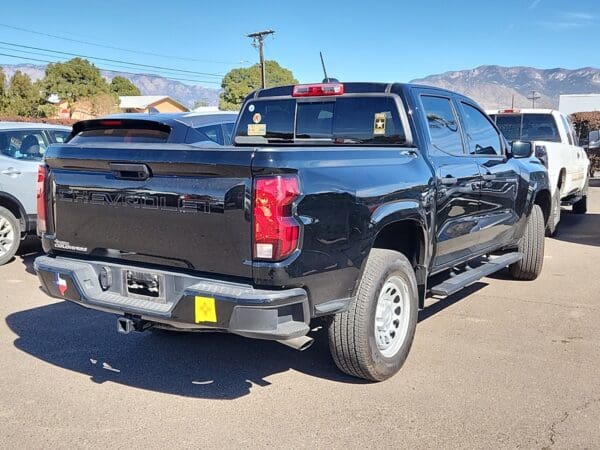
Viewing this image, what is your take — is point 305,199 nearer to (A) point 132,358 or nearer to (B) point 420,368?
(B) point 420,368

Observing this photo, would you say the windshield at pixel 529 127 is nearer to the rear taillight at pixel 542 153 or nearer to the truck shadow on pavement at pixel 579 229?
the rear taillight at pixel 542 153

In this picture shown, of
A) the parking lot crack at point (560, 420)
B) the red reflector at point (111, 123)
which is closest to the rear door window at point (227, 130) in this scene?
the red reflector at point (111, 123)

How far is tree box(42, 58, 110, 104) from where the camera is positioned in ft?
181

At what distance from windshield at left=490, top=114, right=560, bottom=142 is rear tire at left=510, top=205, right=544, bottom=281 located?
3.98 meters

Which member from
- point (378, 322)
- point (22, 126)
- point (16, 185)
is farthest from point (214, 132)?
point (378, 322)

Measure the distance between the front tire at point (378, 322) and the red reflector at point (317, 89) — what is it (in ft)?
5.24

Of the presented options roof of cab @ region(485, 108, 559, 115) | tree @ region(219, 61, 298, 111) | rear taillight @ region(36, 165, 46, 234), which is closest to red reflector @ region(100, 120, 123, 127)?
rear taillight @ region(36, 165, 46, 234)

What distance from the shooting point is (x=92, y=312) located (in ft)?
19.2

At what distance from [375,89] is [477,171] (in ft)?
3.93

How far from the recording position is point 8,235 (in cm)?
801

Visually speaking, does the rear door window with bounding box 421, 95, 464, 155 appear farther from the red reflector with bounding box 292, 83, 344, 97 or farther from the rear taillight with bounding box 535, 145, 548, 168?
the rear taillight with bounding box 535, 145, 548, 168

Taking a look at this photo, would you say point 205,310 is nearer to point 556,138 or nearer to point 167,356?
point 167,356

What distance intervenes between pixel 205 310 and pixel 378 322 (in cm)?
130

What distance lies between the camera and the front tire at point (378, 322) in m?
3.86
